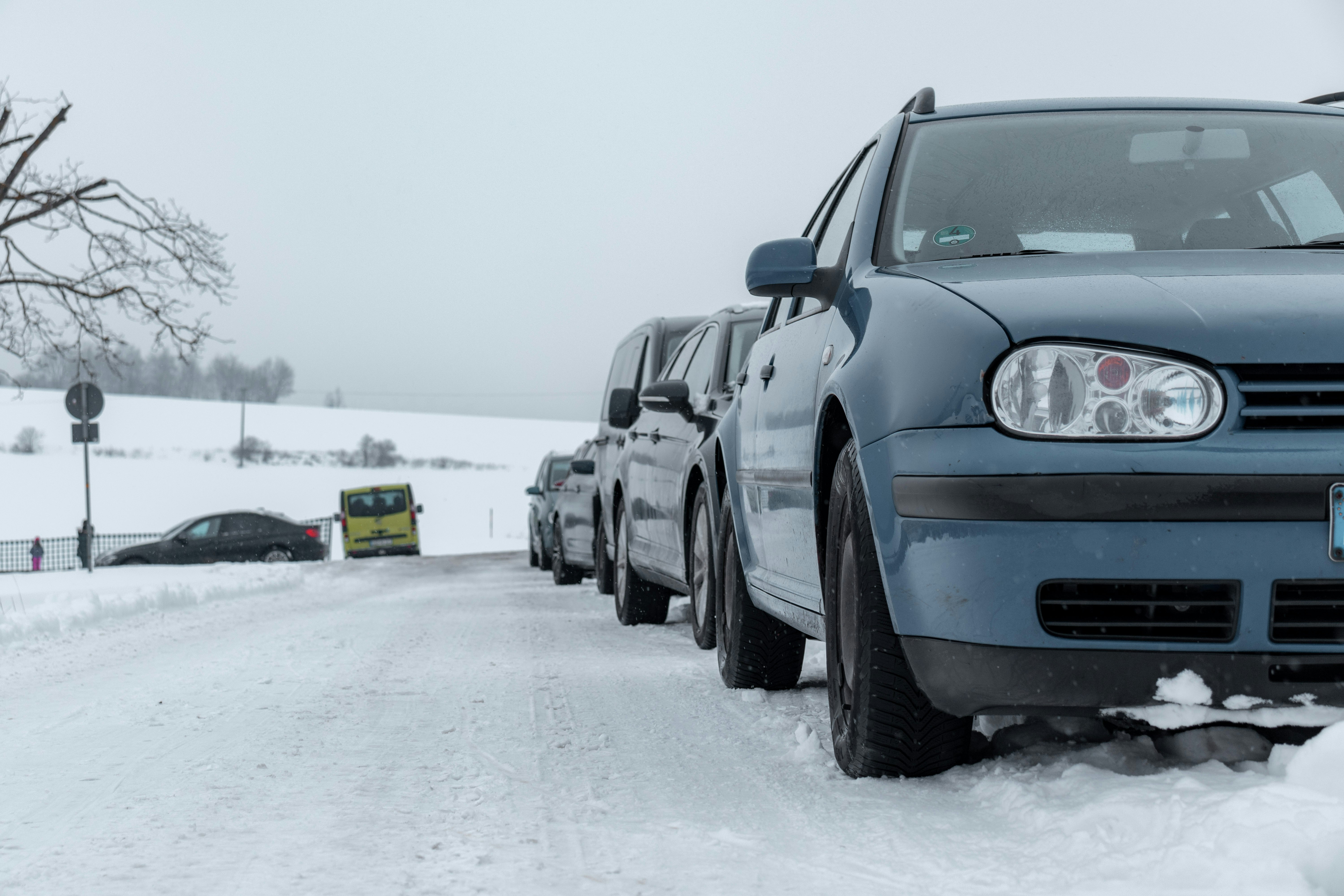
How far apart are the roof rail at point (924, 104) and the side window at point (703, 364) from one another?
2.87 m

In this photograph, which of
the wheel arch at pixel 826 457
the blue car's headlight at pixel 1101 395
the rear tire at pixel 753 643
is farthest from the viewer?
the rear tire at pixel 753 643

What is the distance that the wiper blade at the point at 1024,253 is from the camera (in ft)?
10.7

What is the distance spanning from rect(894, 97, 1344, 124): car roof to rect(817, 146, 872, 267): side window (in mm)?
251

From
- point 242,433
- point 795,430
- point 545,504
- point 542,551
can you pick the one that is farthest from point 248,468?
point 795,430

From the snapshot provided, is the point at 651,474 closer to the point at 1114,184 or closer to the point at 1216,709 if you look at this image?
the point at 1114,184

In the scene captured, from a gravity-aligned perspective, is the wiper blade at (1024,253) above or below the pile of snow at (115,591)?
above

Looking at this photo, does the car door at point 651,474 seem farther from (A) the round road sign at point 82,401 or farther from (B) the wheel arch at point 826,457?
(A) the round road sign at point 82,401

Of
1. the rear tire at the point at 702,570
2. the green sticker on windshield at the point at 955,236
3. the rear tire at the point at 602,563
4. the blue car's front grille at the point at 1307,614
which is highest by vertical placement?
the green sticker on windshield at the point at 955,236

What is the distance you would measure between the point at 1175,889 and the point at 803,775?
1.34 meters

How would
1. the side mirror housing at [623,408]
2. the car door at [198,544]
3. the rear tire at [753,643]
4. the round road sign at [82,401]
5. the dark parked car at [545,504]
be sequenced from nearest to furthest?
1. the rear tire at [753,643]
2. the side mirror housing at [623,408]
3. the round road sign at [82,401]
4. the dark parked car at [545,504]
5. the car door at [198,544]

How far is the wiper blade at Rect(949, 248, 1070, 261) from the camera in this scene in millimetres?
3256

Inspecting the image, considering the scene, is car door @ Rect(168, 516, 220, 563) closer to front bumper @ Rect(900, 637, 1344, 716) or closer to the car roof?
the car roof

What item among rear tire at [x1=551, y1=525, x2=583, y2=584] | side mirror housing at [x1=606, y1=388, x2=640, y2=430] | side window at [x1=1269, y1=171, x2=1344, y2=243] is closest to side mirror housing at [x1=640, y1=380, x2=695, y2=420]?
side mirror housing at [x1=606, y1=388, x2=640, y2=430]

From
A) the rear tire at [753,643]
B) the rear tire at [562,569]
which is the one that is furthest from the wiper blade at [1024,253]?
the rear tire at [562,569]
